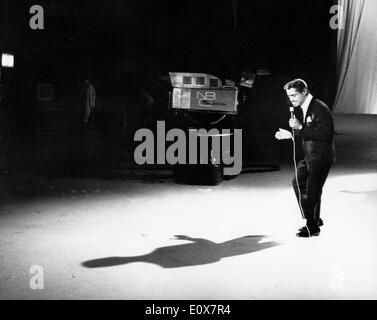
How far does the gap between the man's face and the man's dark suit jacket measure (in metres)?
0.14

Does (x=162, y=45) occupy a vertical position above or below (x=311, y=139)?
above

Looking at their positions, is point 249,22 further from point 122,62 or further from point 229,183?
point 229,183

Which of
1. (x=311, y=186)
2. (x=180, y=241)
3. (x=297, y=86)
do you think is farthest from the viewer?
(x=180, y=241)

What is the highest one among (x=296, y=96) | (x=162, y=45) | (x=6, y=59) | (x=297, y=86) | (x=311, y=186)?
(x=162, y=45)

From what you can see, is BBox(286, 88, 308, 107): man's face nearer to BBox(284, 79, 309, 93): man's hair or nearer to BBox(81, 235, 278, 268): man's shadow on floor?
BBox(284, 79, 309, 93): man's hair

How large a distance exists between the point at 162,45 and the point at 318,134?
A: 16787mm

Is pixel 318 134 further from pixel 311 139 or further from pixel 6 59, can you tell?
pixel 6 59

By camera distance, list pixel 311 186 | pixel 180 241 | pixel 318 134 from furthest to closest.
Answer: pixel 180 241
pixel 311 186
pixel 318 134

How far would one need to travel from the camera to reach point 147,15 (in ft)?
75.3

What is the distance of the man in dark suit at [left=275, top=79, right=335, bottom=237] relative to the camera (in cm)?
679

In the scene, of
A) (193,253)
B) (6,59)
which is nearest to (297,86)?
(193,253)

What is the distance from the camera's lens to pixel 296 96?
675 cm

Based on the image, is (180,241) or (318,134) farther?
(180,241)

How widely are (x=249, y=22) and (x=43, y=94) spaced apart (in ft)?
30.2
